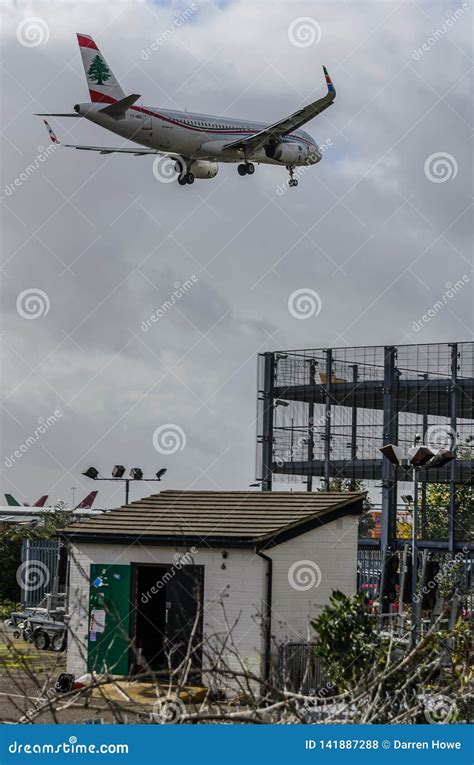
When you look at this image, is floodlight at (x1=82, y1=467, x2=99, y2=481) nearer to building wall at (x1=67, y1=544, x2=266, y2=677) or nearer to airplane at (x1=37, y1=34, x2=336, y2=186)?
building wall at (x1=67, y1=544, x2=266, y2=677)

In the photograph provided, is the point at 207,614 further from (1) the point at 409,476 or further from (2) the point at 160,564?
(1) the point at 409,476

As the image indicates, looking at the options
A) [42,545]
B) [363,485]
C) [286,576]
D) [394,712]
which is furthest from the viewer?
[363,485]

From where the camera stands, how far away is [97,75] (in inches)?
1629

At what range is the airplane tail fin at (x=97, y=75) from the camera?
41.2m

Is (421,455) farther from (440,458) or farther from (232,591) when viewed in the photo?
(232,591)

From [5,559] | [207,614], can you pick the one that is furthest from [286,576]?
[5,559]

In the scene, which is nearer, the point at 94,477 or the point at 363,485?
the point at 94,477

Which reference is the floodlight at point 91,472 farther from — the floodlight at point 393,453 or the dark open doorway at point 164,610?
the floodlight at point 393,453

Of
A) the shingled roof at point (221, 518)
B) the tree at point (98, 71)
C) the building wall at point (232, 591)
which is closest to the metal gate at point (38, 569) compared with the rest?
the shingled roof at point (221, 518)

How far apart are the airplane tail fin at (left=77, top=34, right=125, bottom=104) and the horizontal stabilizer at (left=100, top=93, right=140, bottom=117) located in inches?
164

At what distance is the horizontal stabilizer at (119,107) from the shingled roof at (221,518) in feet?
53.2

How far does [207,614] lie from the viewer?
20.3 metres

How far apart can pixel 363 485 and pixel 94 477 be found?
32.9m

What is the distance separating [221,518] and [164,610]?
2.50m
